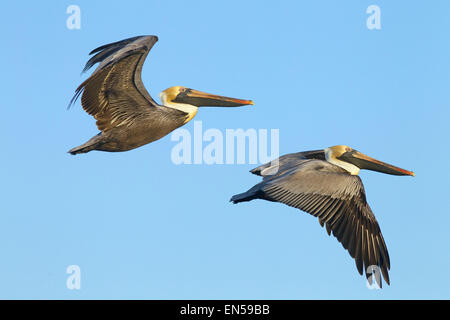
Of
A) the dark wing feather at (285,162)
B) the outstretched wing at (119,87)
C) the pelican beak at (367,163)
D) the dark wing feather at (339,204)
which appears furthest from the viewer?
the pelican beak at (367,163)

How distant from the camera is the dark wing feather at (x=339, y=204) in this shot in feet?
39.3

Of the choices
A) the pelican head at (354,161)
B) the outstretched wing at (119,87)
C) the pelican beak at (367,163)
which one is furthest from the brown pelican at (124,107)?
the pelican beak at (367,163)

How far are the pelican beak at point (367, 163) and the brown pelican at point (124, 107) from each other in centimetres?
243

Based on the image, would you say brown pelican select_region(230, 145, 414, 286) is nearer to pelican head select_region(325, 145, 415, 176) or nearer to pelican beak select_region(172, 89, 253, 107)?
pelican head select_region(325, 145, 415, 176)

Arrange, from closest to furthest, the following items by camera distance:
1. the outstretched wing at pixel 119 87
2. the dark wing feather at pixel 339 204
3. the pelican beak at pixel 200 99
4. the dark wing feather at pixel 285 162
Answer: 1. the dark wing feather at pixel 339 204
2. the outstretched wing at pixel 119 87
3. the dark wing feather at pixel 285 162
4. the pelican beak at pixel 200 99

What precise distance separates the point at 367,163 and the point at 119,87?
3670mm

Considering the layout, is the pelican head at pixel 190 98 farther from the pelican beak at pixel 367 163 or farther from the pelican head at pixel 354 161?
the pelican beak at pixel 367 163

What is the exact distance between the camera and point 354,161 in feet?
44.2

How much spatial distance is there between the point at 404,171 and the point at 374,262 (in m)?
1.72

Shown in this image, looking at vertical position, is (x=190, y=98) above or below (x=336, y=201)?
above

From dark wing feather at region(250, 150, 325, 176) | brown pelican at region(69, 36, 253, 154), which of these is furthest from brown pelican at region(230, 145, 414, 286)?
brown pelican at region(69, 36, 253, 154)

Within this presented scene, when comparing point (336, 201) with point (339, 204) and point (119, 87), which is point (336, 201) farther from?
point (119, 87)

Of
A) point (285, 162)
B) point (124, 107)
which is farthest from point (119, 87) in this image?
point (285, 162)

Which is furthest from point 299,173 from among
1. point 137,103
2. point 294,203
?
point 137,103
